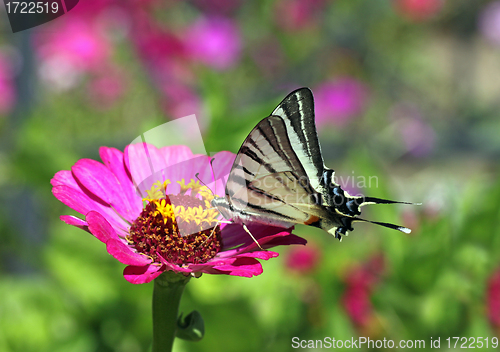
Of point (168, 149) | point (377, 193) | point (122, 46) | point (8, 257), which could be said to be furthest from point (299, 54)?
point (168, 149)

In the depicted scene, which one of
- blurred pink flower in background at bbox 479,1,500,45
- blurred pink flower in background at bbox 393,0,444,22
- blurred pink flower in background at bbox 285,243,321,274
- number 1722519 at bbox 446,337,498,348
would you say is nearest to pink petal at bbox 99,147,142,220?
blurred pink flower in background at bbox 285,243,321,274

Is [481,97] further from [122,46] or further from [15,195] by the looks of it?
[15,195]

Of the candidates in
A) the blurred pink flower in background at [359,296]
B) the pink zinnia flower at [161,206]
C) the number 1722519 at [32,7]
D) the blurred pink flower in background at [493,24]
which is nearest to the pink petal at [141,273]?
the pink zinnia flower at [161,206]

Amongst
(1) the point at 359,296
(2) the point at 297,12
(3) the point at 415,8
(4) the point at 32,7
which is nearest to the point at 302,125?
(1) the point at 359,296

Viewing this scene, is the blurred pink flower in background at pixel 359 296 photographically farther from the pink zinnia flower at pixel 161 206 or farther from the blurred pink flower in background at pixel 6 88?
the blurred pink flower in background at pixel 6 88

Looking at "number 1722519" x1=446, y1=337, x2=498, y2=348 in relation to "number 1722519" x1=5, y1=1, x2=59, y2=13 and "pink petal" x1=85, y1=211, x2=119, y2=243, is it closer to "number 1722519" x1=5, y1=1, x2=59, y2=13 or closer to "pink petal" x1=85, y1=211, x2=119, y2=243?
"pink petal" x1=85, y1=211, x2=119, y2=243
